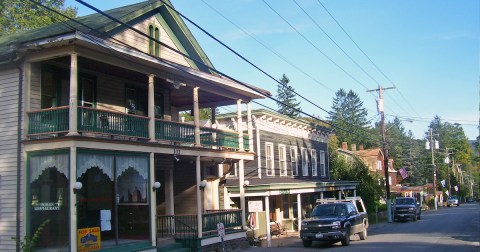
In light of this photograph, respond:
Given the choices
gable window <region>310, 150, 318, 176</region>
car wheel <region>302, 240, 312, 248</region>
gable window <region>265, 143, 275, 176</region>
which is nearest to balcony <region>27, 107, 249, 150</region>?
car wheel <region>302, 240, 312, 248</region>

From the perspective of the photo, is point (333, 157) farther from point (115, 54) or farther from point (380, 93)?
point (115, 54)

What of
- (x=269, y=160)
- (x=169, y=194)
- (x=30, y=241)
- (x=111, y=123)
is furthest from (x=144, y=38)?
(x=269, y=160)

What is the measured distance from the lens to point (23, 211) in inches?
581

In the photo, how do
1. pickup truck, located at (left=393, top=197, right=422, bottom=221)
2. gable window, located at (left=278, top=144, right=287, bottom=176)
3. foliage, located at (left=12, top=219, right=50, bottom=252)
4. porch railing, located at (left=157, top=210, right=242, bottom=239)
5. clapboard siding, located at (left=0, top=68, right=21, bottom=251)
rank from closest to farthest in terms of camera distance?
foliage, located at (left=12, top=219, right=50, bottom=252)
clapboard siding, located at (left=0, top=68, right=21, bottom=251)
porch railing, located at (left=157, top=210, right=242, bottom=239)
gable window, located at (left=278, top=144, right=287, bottom=176)
pickup truck, located at (left=393, top=197, right=422, bottom=221)

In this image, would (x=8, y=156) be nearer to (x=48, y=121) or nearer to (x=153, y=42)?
(x=48, y=121)

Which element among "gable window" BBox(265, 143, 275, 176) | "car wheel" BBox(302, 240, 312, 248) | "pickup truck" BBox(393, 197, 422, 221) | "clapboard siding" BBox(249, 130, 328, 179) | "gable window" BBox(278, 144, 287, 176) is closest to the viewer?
"car wheel" BBox(302, 240, 312, 248)

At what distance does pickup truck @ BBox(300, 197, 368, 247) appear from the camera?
65.4 ft

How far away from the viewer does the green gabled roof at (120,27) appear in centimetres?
1716

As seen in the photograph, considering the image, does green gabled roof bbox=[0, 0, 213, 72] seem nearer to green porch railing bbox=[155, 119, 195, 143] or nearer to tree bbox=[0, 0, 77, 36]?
green porch railing bbox=[155, 119, 195, 143]

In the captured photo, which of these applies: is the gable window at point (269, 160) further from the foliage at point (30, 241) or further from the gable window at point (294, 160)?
the foliage at point (30, 241)

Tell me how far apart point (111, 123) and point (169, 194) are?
5603 mm

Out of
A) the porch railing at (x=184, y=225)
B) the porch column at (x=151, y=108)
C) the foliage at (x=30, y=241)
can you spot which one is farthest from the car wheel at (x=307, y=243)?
the foliage at (x=30, y=241)

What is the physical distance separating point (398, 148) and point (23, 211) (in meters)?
95.2

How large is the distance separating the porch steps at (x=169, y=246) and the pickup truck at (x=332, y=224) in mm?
5314
